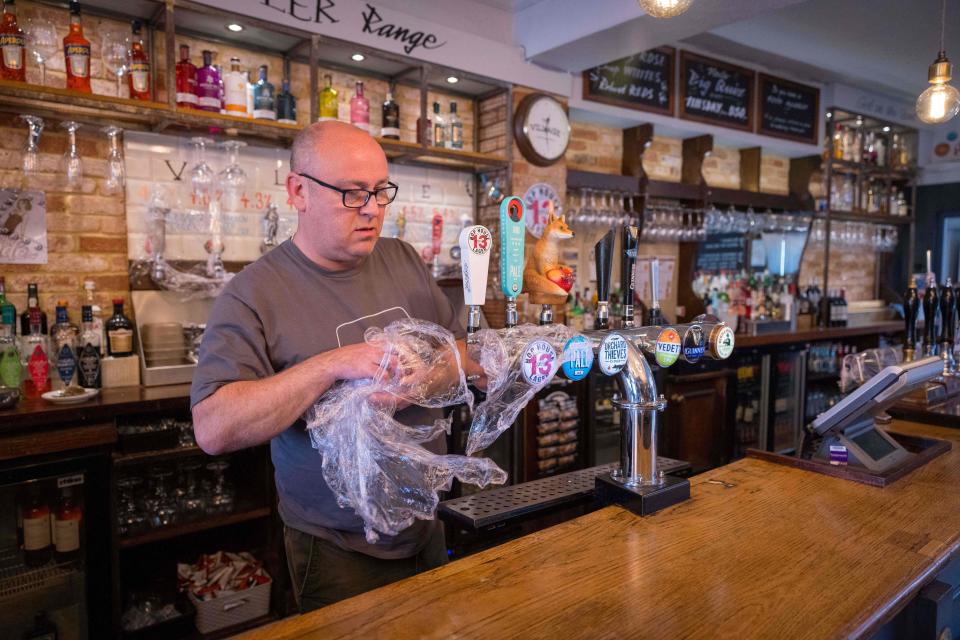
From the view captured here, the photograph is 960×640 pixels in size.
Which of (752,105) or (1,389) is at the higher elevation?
(752,105)

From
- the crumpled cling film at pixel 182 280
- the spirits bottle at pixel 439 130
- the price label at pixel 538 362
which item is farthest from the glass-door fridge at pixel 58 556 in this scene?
the spirits bottle at pixel 439 130

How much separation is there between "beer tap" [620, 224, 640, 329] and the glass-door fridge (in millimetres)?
1989

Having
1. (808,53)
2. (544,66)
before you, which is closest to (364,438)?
(544,66)

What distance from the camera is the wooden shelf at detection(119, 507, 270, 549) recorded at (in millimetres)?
2514

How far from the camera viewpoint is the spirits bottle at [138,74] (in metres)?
2.69

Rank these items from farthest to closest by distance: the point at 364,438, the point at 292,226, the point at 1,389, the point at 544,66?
the point at 544,66, the point at 292,226, the point at 1,389, the point at 364,438

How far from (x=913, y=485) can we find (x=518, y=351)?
1.16 meters

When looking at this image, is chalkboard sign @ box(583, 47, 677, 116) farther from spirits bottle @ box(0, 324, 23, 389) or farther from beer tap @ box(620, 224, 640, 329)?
spirits bottle @ box(0, 324, 23, 389)

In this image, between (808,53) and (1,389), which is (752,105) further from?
(1,389)

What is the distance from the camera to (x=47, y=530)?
240 cm

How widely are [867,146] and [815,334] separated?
271cm

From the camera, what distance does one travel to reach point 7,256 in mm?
2656

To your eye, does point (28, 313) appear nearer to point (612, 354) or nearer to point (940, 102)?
point (612, 354)

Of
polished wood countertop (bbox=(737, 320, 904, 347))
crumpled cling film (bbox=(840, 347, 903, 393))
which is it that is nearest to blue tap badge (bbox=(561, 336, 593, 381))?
crumpled cling film (bbox=(840, 347, 903, 393))
